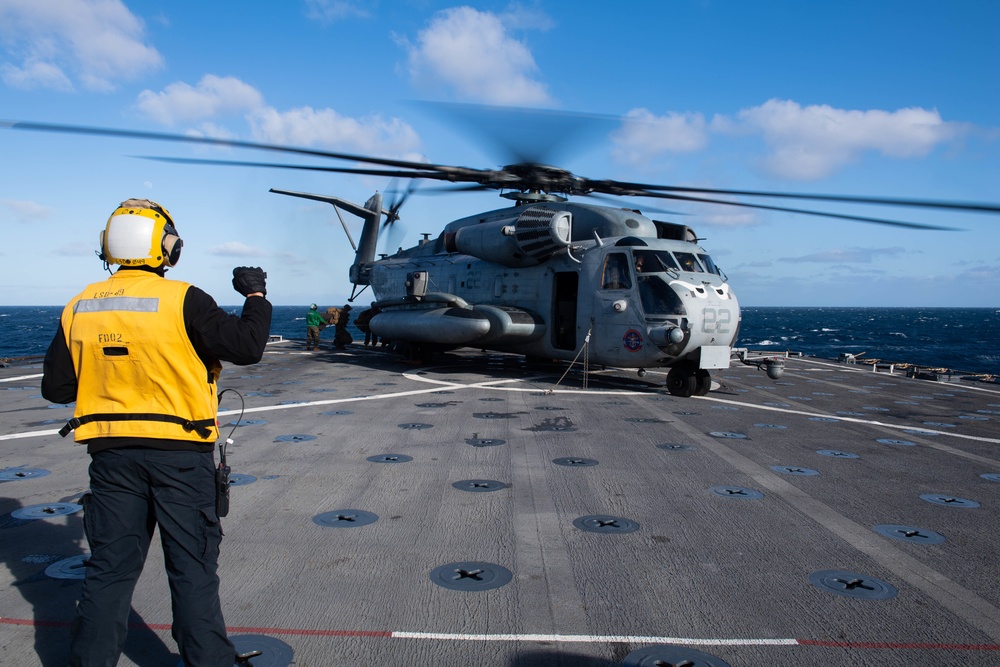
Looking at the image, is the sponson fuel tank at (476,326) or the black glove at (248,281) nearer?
the black glove at (248,281)

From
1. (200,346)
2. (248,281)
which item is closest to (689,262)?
(248,281)

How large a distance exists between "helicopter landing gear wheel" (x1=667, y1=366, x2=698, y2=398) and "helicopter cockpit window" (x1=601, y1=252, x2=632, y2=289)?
1870mm

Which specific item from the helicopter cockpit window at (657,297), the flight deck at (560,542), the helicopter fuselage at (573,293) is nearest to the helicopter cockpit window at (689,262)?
the helicopter fuselage at (573,293)

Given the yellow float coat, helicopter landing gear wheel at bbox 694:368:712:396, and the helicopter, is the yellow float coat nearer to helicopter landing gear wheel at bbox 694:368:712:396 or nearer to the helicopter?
the helicopter

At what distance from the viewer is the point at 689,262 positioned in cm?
1203

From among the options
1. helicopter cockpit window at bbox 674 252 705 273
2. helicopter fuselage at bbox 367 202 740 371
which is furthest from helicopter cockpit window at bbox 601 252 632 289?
helicopter cockpit window at bbox 674 252 705 273

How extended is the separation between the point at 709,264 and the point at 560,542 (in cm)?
929

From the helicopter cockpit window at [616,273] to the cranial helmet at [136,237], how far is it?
9.83 m

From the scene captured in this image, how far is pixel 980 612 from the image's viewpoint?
347cm

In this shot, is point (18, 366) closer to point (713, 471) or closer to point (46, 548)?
point (46, 548)

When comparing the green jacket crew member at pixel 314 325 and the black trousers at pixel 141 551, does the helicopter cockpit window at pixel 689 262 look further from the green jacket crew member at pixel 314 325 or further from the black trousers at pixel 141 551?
the green jacket crew member at pixel 314 325

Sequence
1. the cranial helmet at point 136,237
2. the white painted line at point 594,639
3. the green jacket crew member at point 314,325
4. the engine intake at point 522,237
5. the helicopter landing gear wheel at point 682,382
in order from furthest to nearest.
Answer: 1. the green jacket crew member at point 314,325
2. the engine intake at point 522,237
3. the helicopter landing gear wheel at point 682,382
4. the white painted line at point 594,639
5. the cranial helmet at point 136,237

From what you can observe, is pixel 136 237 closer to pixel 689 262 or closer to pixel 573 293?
pixel 689 262

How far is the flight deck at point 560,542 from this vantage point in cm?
309
